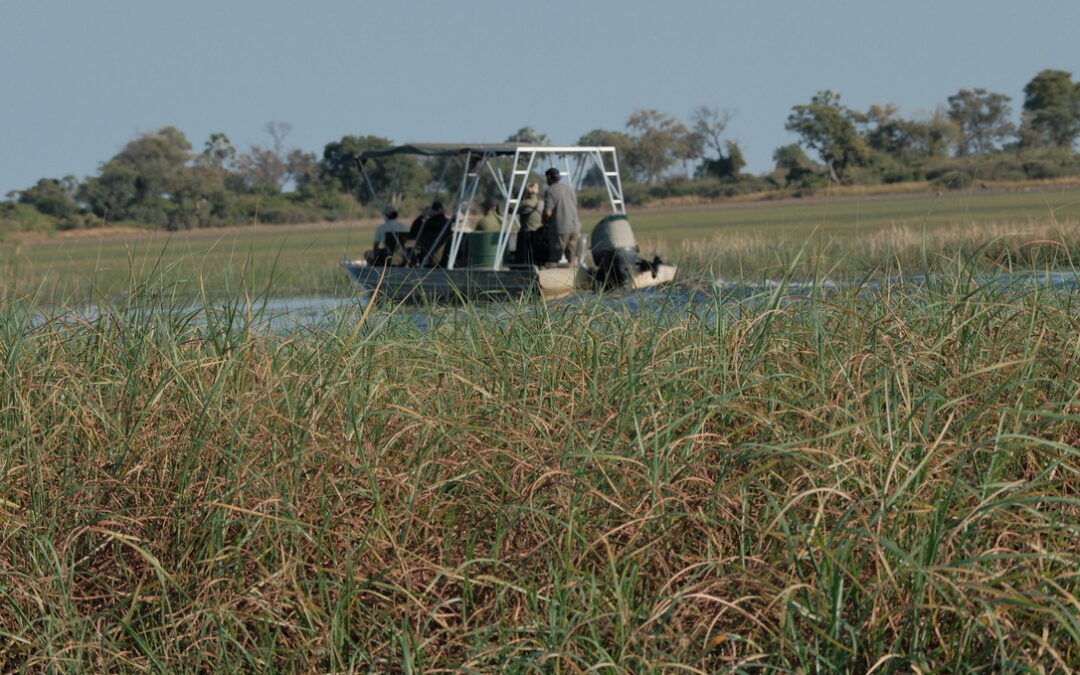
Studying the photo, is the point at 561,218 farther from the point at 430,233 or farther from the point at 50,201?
the point at 50,201

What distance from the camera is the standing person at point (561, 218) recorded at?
53.5 feet

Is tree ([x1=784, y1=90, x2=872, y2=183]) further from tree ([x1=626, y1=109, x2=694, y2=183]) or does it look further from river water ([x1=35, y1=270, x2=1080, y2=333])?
river water ([x1=35, y1=270, x2=1080, y2=333])

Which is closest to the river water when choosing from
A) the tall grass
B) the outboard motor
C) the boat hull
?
the tall grass

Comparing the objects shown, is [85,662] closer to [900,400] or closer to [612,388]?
[612,388]

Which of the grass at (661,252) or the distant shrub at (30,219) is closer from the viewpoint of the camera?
the grass at (661,252)

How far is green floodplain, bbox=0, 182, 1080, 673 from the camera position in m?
3.26

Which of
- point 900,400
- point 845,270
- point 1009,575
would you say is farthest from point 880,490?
point 845,270

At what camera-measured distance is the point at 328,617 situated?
3.65m

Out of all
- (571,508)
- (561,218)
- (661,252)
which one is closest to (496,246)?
(561,218)

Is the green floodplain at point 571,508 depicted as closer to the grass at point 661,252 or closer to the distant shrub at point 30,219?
the grass at point 661,252

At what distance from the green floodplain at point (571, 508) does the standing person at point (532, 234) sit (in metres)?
12.7

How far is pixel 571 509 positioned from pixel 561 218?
44.1 feet

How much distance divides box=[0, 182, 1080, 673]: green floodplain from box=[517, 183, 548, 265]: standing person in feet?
41.6

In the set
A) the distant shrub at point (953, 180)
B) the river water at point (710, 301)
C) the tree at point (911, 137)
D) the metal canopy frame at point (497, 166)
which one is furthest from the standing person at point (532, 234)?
the tree at point (911, 137)
